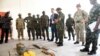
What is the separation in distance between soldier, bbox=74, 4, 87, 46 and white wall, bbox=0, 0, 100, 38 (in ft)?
0.17

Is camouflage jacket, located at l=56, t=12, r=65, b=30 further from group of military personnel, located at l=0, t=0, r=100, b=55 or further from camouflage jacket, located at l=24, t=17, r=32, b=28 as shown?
camouflage jacket, located at l=24, t=17, r=32, b=28

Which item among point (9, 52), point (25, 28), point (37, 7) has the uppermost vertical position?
point (37, 7)

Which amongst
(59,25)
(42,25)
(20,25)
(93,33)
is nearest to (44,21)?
(42,25)

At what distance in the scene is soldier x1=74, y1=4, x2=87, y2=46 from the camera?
285 centimetres

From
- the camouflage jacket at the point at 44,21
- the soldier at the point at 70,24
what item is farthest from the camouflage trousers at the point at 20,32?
the soldier at the point at 70,24

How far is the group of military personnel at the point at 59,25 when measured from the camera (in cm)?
283

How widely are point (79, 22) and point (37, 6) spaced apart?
58 centimetres

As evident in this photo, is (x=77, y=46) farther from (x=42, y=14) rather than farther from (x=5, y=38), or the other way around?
(x=5, y=38)

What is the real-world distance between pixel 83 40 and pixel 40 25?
1.96ft

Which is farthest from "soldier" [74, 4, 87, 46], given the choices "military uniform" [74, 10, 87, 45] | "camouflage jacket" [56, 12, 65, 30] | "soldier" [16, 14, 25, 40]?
"soldier" [16, 14, 25, 40]

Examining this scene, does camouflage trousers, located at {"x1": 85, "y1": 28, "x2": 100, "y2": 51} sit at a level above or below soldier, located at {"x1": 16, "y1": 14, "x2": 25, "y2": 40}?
below

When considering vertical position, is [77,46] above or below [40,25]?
below

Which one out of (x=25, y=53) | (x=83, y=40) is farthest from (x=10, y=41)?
(x=83, y=40)

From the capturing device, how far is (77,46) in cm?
290
